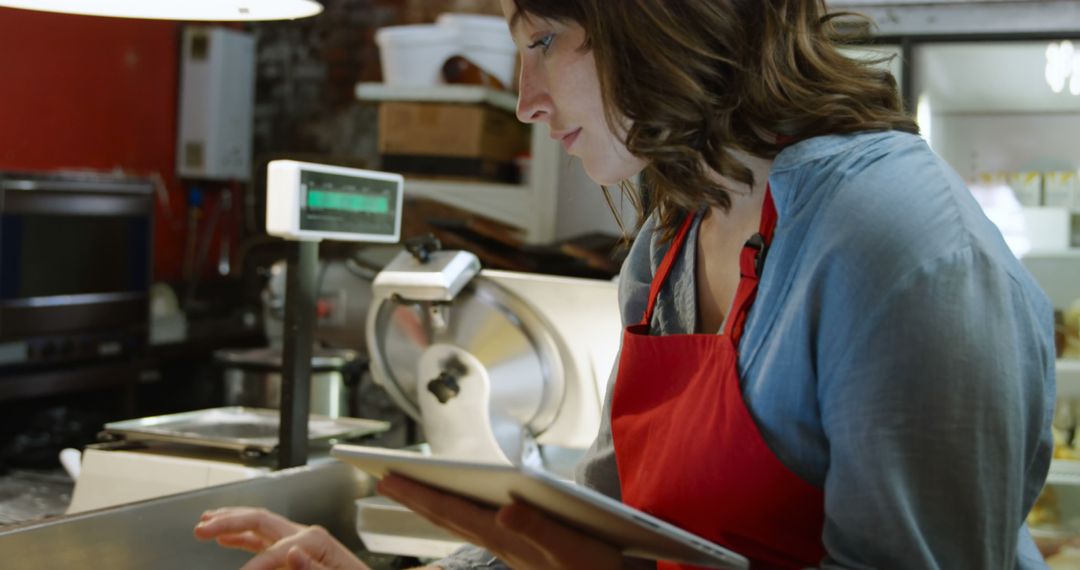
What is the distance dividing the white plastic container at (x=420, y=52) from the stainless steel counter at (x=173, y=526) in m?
2.67

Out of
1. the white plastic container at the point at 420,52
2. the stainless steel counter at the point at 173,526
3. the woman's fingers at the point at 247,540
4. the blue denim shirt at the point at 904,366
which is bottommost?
the stainless steel counter at the point at 173,526

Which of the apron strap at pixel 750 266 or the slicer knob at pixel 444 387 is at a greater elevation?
the apron strap at pixel 750 266

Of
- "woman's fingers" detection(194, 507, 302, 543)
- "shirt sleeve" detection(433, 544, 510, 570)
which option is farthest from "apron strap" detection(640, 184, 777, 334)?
"woman's fingers" detection(194, 507, 302, 543)

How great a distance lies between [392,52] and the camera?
14.0ft

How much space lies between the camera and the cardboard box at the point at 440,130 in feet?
13.2

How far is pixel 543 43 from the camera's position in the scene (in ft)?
3.66

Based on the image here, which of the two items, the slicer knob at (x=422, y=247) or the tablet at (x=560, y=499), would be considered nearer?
the tablet at (x=560, y=499)

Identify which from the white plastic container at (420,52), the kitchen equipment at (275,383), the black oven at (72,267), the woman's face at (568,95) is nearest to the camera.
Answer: the woman's face at (568,95)

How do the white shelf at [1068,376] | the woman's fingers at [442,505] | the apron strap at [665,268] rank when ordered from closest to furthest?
1. the woman's fingers at [442,505]
2. the apron strap at [665,268]
3. the white shelf at [1068,376]

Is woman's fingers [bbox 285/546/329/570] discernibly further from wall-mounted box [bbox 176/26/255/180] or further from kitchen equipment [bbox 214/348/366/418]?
wall-mounted box [bbox 176/26/255/180]

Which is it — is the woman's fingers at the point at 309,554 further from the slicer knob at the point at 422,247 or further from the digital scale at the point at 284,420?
the slicer knob at the point at 422,247

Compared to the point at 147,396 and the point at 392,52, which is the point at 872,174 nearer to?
the point at 392,52

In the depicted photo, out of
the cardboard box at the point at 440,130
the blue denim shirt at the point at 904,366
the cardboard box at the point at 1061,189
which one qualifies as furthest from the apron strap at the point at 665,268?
the cardboard box at the point at 440,130

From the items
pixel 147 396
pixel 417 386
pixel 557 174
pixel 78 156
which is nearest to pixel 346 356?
pixel 417 386
